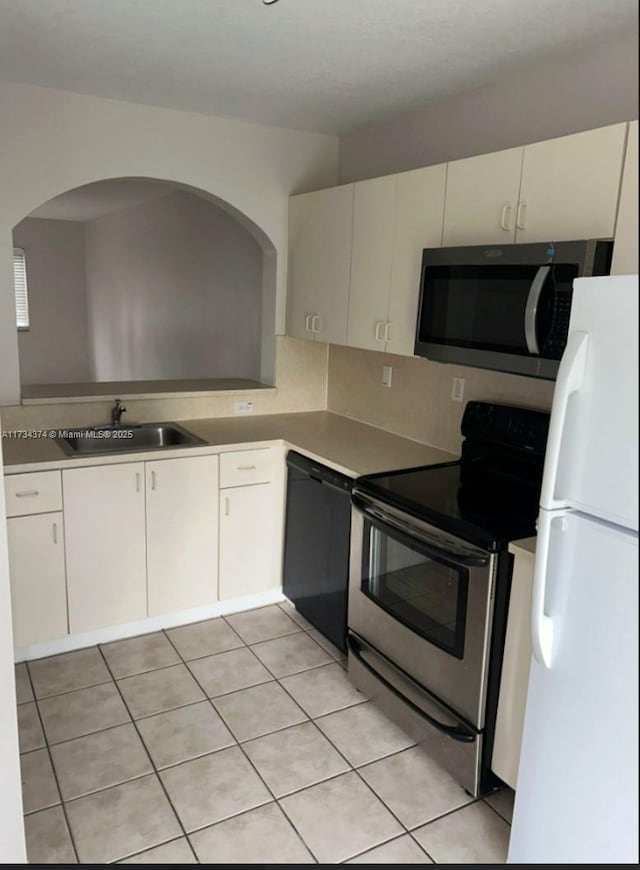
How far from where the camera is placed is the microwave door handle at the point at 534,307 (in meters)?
1.84

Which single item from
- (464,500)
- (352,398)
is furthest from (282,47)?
(352,398)

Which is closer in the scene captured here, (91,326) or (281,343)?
(281,343)

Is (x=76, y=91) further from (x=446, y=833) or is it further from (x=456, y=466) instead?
A: (x=446, y=833)

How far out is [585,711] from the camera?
1227mm

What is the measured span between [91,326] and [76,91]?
5.27 m

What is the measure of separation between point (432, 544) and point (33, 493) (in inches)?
63.2

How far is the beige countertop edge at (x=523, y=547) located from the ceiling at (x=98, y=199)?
3.74 metres

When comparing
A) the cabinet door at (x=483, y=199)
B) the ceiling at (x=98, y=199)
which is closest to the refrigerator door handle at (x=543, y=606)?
the cabinet door at (x=483, y=199)

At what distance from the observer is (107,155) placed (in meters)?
3.00

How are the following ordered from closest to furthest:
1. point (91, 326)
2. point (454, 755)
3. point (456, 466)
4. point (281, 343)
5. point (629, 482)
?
point (629, 482)
point (454, 755)
point (456, 466)
point (281, 343)
point (91, 326)

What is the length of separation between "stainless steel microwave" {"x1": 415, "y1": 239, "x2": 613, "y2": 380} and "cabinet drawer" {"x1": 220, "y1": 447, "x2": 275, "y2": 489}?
97cm

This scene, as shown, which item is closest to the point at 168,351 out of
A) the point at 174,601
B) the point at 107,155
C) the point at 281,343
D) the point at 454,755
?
the point at 281,343

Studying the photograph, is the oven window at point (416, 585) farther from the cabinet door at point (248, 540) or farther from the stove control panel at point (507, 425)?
the cabinet door at point (248, 540)

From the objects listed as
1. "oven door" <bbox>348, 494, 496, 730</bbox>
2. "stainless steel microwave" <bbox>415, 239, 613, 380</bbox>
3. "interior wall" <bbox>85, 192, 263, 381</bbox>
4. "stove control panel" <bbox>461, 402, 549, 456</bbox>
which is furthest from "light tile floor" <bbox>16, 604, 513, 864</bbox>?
"interior wall" <bbox>85, 192, 263, 381</bbox>
